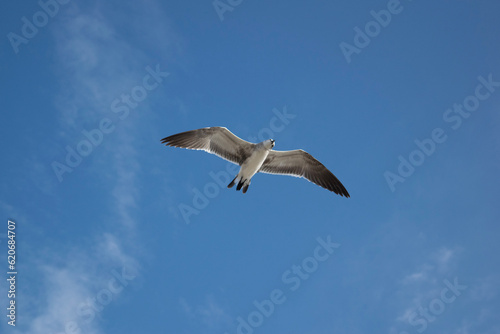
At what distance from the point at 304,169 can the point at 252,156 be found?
261 cm

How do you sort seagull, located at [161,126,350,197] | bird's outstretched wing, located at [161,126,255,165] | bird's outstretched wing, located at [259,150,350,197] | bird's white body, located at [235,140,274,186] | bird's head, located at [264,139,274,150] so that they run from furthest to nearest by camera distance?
bird's outstretched wing, located at [259,150,350,197], bird's outstretched wing, located at [161,126,255,165], seagull, located at [161,126,350,197], bird's white body, located at [235,140,274,186], bird's head, located at [264,139,274,150]

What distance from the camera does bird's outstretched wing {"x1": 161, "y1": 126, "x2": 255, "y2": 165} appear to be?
16.7 m

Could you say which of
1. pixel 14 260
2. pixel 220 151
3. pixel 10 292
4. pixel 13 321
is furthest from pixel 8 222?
pixel 220 151

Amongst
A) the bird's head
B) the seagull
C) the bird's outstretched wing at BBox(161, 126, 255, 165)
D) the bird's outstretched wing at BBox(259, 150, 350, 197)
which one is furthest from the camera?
the bird's outstretched wing at BBox(259, 150, 350, 197)

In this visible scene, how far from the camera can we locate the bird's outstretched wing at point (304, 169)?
17422mm

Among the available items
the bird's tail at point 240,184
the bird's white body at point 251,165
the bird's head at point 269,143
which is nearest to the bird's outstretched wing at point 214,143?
the bird's white body at point 251,165

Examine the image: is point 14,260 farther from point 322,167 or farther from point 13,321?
point 322,167

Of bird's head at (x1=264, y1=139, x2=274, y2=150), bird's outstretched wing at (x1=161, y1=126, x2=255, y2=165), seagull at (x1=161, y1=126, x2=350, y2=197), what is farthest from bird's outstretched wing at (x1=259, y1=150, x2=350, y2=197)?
bird's head at (x1=264, y1=139, x2=274, y2=150)

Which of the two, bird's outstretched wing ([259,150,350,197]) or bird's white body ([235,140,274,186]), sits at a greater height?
bird's white body ([235,140,274,186])

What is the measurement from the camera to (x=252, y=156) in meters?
16.5

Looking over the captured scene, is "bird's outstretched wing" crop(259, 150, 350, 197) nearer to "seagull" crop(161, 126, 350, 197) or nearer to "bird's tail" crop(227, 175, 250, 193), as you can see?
"seagull" crop(161, 126, 350, 197)

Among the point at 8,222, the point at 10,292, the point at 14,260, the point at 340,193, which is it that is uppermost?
the point at 8,222

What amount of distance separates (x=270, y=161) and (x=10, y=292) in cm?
991

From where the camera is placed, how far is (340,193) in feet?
58.7
